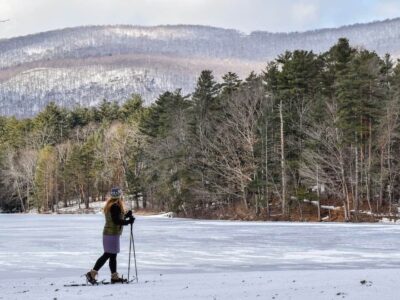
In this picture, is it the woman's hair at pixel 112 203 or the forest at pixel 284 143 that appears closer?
the woman's hair at pixel 112 203

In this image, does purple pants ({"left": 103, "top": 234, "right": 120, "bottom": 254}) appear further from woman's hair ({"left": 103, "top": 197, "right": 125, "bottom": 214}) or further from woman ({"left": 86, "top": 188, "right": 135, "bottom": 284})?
woman's hair ({"left": 103, "top": 197, "right": 125, "bottom": 214})

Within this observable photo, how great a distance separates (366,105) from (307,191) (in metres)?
7.93

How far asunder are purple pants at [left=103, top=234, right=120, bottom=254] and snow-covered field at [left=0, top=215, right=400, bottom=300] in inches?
31.4

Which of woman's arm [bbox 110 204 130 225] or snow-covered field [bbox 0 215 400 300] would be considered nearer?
snow-covered field [bbox 0 215 400 300]

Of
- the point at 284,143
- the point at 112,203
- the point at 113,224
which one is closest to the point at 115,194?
the point at 112,203

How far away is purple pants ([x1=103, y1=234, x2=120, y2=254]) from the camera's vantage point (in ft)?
36.2

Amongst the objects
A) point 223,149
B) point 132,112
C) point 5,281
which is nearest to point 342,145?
point 223,149

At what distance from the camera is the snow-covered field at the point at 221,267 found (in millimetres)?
8492

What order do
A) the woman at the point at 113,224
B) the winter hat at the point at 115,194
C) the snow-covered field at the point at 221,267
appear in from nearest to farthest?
1. the snow-covered field at the point at 221,267
2. the woman at the point at 113,224
3. the winter hat at the point at 115,194

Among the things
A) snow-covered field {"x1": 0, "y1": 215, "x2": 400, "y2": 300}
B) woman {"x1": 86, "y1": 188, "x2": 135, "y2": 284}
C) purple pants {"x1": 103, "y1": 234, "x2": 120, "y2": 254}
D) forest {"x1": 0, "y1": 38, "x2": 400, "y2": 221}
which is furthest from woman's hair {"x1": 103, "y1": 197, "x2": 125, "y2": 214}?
forest {"x1": 0, "y1": 38, "x2": 400, "y2": 221}

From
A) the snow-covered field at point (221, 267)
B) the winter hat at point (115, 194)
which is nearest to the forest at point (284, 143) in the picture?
the snow-covered field at point (221, 267)

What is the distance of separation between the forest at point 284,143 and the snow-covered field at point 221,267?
21184mm

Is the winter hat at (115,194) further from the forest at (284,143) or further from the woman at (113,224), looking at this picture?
the forest at (284,143)

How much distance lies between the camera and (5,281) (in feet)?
37.4
